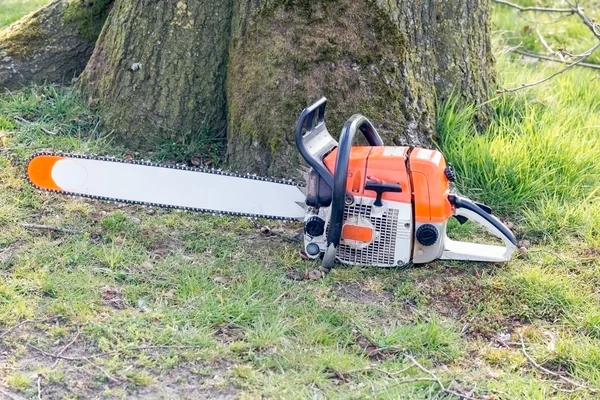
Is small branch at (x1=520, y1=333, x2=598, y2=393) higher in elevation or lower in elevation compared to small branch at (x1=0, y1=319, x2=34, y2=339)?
lower

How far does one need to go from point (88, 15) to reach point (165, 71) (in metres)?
0.78

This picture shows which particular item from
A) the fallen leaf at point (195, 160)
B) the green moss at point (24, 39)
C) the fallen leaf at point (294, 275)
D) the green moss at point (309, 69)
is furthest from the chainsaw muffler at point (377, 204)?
the green moss at point (24, 39)

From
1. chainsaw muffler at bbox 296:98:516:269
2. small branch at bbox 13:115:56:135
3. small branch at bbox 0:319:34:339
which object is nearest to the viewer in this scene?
small branch at bbox 0:319:34:339

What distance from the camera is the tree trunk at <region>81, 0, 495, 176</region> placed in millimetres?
3488

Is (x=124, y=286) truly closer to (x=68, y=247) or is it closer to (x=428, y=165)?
(x=68, y=247)

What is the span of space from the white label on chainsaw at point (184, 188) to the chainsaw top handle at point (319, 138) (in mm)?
196

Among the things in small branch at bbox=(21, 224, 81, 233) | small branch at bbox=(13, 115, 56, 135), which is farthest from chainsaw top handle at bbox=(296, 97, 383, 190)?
small branch at bbox=(13, 115, 56, 135)

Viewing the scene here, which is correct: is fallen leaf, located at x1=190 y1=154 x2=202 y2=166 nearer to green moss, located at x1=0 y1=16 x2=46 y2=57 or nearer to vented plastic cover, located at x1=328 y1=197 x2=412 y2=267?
vented plastic cover, located at x1=328 y1=197 x2=412 y2=267

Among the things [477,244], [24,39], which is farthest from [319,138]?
[24,39]

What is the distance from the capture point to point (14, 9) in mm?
6000

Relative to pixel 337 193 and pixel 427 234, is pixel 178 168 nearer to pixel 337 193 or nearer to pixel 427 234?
pixel 337 193

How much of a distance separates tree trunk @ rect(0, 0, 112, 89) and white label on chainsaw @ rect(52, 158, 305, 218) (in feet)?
4.28

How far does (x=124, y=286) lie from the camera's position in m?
2.98

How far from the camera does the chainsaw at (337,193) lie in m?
2.93
